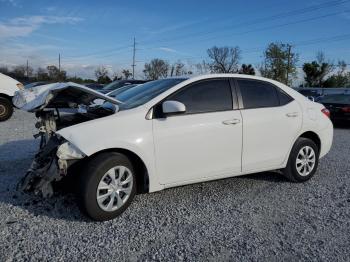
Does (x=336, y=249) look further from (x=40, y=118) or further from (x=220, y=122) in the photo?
(x=40, y=118)

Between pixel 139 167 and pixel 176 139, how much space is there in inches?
21.7

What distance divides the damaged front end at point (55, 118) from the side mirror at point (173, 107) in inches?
25.2

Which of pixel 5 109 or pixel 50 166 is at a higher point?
pixel 5 109

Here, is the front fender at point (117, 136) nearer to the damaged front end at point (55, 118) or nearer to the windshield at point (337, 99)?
the damaged front end at point (55, 118)

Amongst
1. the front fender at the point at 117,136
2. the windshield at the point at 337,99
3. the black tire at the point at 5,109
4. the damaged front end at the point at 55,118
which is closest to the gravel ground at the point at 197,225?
the damaged front end at the point at 55,118

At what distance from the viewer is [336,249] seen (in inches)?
138

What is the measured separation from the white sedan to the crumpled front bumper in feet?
0.04

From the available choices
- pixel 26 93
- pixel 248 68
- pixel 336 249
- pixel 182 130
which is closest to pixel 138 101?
pixel 182 130

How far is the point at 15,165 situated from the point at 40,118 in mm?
2000

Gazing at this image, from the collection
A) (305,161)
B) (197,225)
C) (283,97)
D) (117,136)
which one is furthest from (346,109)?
(117,136)

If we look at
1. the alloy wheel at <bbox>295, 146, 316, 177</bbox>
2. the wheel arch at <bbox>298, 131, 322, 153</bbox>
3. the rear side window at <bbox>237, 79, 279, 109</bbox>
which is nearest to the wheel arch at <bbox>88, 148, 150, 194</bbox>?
the rear side window at <bbox>237, 79, 279, 109</bbox>

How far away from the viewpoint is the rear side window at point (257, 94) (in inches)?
199

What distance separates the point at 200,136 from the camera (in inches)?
176

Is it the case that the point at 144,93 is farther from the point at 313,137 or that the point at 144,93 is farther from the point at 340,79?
the point at 340,79
